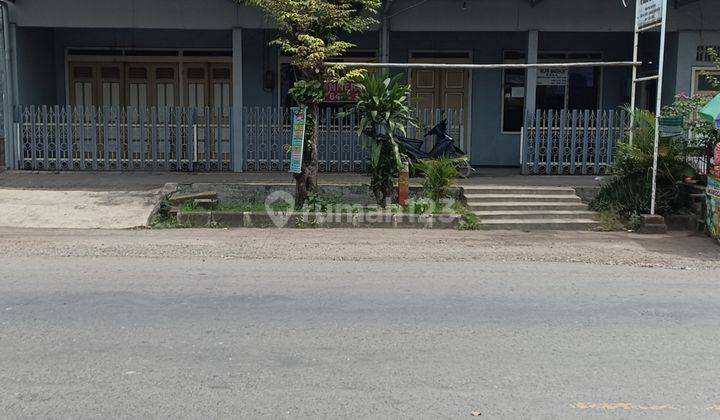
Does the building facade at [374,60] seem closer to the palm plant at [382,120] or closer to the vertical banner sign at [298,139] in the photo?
the vertical banner sign at [298,139]

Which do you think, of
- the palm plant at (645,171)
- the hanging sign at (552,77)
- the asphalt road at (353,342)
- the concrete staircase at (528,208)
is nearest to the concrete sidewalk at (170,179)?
the concrete staircase at (528,208)

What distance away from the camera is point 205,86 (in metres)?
16.9

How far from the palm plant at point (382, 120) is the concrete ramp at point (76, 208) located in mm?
3840

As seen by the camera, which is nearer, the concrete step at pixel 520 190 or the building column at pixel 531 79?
the concrete step at pixel 520 190

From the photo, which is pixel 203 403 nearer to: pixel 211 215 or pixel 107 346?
pixel 107 346

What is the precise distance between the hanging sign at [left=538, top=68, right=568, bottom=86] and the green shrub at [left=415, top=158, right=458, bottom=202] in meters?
5.77

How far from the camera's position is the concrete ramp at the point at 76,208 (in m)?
11.0

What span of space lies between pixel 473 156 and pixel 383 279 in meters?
9.93

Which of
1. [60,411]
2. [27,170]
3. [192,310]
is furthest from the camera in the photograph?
[27,170]

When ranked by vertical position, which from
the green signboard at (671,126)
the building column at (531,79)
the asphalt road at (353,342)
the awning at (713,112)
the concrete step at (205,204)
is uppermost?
the building column at (531,79)

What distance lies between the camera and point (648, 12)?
35.9ft

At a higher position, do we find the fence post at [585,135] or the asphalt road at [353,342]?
the fence post at [585,135]

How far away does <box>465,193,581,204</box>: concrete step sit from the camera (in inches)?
479

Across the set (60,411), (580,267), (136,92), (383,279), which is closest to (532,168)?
(580,267)
